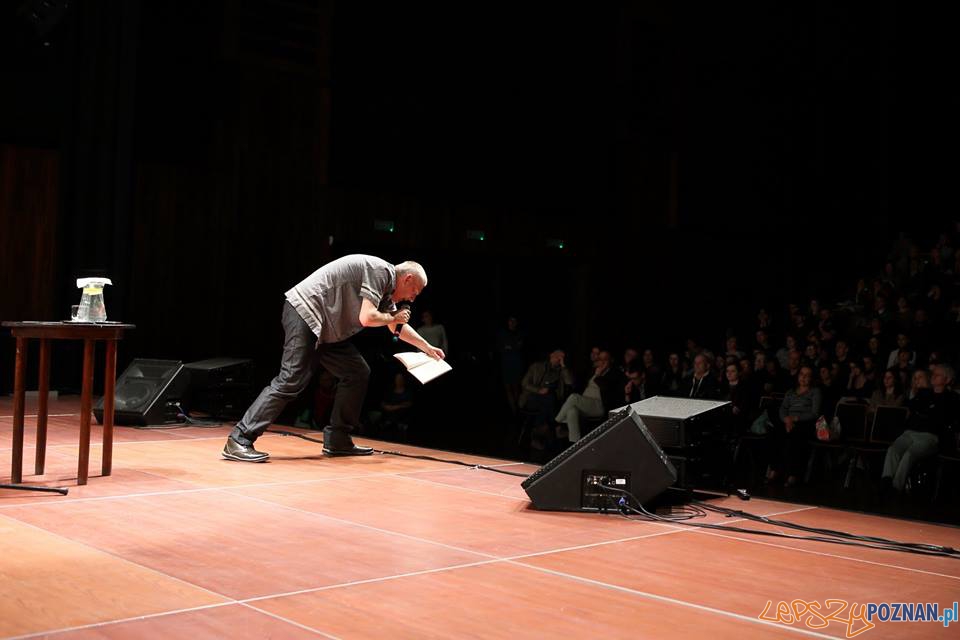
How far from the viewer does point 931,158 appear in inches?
476

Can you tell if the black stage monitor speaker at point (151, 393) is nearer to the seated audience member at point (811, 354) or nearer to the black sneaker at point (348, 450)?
the black sneaker at point (348, 450)

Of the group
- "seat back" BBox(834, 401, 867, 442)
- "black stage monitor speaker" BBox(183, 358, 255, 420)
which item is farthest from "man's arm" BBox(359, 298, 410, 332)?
"seat back" BBox(834, 401, 867, 442)

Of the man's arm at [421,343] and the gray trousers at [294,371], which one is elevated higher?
the man's arm at [421,343]

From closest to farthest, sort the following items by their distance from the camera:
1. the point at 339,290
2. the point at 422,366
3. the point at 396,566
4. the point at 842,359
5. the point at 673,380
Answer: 1. the point at 396,566
2. the point at 422,366
3. the point at 339,290
4. the point at 842,359
5. the point at 673,380

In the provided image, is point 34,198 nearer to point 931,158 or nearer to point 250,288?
point 250,288

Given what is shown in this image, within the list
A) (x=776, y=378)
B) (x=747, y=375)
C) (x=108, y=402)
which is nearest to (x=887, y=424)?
(x=747, y=375)

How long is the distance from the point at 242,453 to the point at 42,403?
3.55 ft

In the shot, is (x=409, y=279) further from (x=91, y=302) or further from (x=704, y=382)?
(x=704, y=382)

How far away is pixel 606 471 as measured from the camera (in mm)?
3844

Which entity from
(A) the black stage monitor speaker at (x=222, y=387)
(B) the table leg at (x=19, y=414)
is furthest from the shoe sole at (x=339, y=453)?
(A) the black stage monitor speaker at (x=222, y=387)

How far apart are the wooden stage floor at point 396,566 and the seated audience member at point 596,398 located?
320 centimetres

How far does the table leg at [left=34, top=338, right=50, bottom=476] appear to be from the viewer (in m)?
4.11

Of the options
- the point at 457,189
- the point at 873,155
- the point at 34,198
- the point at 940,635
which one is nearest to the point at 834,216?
the point at 873,155

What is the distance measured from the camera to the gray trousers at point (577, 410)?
7.62 meters
